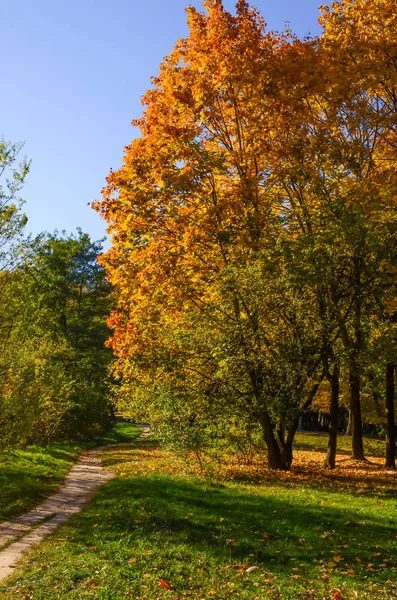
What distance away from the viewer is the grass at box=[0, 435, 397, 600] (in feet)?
23.2

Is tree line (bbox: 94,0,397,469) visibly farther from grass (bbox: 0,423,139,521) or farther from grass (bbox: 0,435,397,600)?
grass (bbox: 0,423,139,521)

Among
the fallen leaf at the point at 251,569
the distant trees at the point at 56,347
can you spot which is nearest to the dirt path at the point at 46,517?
the distant trees at the point at 56,347

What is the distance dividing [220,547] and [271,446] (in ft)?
30.1

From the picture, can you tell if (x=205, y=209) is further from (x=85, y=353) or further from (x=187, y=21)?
(x=85, y=353)

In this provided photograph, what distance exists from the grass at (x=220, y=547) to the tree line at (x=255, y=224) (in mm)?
2907

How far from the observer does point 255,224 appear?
54.1 feet

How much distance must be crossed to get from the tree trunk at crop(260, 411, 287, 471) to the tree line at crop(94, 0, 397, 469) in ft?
0.21

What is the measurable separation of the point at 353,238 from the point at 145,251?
654cm

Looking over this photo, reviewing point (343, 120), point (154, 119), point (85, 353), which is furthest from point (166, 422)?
point (85, 353)

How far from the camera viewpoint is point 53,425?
26.3 meters

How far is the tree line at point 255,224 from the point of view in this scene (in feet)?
50.1

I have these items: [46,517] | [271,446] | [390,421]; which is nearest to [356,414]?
[390,421]

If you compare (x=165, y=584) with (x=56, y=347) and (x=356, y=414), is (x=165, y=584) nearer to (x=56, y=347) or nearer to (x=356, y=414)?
(x=356, y=414)

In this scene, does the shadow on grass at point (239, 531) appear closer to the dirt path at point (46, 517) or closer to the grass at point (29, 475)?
the dirt path at point (46, 517)
